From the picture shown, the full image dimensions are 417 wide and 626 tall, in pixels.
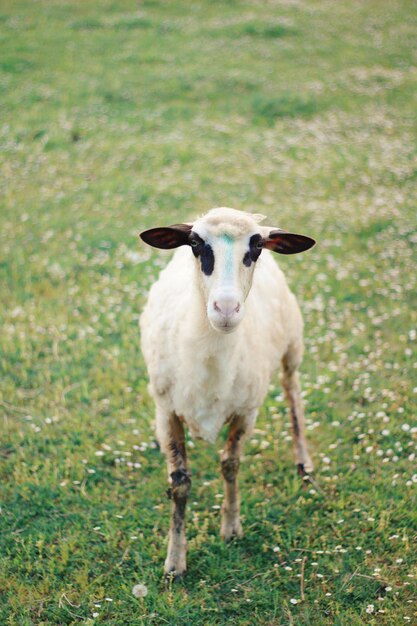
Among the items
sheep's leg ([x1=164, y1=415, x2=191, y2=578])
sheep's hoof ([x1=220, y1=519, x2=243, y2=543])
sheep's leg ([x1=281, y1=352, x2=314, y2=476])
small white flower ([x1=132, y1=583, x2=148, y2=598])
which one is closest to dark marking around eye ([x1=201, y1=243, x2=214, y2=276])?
sheep's leg ([x1=164, y1=415, x2=191, y2=578])

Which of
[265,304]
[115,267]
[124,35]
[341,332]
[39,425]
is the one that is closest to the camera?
[265,304]

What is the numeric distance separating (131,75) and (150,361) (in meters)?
11.8

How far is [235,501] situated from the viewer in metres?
4.57

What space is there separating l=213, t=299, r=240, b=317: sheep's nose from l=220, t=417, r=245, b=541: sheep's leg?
1251mm

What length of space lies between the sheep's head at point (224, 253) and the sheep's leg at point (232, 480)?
1.16 meters

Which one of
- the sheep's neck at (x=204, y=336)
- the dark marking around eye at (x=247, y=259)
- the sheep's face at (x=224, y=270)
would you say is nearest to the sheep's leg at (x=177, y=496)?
the sheep's neck at (x=204, y=336)

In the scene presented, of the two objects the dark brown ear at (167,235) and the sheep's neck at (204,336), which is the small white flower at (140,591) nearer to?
the sheep's neck at (204,336)

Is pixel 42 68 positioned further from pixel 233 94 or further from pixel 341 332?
pixel 341 332

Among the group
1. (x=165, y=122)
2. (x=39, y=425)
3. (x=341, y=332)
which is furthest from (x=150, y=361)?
(x=165, y=122)

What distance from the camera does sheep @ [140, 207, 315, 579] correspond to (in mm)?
3672

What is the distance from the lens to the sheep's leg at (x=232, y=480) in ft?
14.7

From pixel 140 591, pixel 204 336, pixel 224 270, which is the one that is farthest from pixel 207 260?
pixel 140 591

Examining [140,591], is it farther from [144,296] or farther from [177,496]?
[144,296]

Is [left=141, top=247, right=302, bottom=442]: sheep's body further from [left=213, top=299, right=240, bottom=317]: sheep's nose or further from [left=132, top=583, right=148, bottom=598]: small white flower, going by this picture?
[left=132, top=583, right=148, bottom=598]: small white flower
